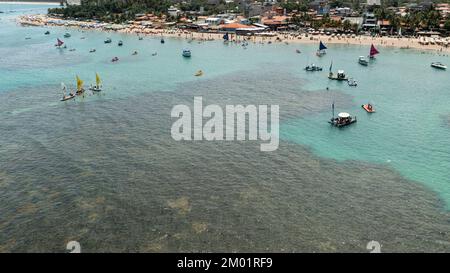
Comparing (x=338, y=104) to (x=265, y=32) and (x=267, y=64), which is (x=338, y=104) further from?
(x=265, y=32)

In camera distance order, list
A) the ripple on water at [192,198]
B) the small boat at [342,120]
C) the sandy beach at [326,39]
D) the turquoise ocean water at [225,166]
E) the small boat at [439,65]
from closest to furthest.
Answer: the ripple on water at [192,198] < the turquoise ocean water at [225,166] < the small boat at [342,120] < the small boat at [439,65] < the sandy beach at [326,39]

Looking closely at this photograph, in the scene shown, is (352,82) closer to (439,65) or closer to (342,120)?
(342,120)

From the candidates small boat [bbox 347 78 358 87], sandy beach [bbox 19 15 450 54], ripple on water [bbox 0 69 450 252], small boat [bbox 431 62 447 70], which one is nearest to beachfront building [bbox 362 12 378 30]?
sandy beach [bbox 19 15 450 54]

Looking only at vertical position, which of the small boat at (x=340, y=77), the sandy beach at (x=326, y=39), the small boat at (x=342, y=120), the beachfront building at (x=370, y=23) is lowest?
the small boat at (x=342, y=120)

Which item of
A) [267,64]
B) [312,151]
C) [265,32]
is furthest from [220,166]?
[265,32]

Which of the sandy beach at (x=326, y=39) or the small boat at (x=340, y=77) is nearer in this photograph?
the small boat at (x=340, y=77)

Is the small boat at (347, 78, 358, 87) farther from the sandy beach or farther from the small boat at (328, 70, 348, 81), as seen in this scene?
the sandy beach

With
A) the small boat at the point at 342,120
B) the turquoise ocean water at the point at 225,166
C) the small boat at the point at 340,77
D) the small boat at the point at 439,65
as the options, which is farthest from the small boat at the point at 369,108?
the small boat at the point at 439,65

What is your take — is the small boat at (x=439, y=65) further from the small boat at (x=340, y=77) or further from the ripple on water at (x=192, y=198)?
the ripple on water at (x=192, y=198)
